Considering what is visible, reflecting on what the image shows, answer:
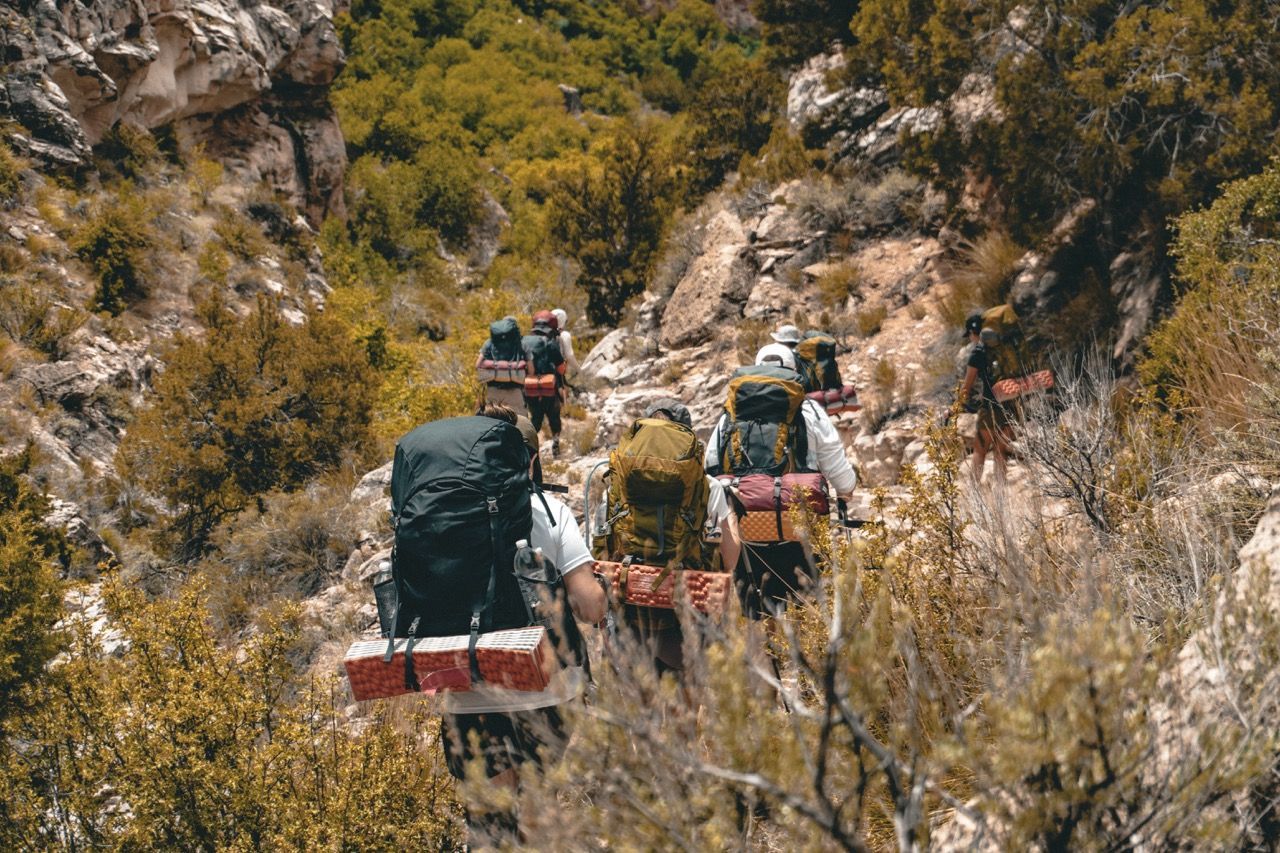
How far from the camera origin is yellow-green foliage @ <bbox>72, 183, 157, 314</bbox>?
1392cm

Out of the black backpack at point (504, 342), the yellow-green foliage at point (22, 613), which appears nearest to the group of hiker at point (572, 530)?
the yellow-green foliage at point (22, 613)

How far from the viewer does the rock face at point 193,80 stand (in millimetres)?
14727

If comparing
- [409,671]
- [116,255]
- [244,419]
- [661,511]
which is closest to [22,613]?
[409,671]

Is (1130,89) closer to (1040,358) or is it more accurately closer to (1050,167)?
(1050,167)

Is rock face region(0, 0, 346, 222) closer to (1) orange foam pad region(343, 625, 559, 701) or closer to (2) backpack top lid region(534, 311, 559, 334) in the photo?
(2) backpack top lid region(534, 311, 559, 334)

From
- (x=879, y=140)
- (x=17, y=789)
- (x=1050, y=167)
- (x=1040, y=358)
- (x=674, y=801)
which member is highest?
(x=879, y=140)

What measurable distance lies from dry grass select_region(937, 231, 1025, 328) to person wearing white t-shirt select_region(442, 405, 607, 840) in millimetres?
6446

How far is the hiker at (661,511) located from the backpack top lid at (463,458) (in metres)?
0.62

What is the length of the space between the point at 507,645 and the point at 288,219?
18.9m

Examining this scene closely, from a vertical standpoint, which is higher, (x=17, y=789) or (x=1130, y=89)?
(x=1130, y=89)

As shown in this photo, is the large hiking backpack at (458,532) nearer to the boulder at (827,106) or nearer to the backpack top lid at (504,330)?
the backpack top lid at (504,330)

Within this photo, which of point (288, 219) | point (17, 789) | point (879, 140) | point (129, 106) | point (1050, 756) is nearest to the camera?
point (1050, 756)

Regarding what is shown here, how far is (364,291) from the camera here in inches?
A: 754

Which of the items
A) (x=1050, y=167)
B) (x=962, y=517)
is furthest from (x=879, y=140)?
(x=962, y=517)
